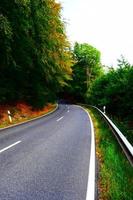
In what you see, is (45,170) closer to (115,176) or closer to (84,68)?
(115,176)

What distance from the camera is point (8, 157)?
862 centimetres

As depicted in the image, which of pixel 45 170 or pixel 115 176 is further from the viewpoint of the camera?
pixel 45 170

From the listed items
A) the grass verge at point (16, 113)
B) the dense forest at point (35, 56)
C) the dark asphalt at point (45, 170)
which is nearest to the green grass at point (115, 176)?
the dark asphalt at point (45, 170)

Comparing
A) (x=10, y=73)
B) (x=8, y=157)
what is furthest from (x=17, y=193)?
(x=10, y=73)

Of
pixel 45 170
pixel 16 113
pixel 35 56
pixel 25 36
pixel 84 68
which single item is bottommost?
pixel 45 170


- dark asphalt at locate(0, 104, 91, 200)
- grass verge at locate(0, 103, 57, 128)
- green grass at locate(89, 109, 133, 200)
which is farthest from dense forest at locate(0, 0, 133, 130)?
green grass at locate(89, 109, 133, 200)

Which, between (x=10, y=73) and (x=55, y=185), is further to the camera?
(x=10, y=73)

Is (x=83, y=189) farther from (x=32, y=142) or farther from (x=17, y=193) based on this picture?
(x=32, y=142)

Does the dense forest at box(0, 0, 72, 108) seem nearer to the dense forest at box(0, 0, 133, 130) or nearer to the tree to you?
the dense forest at box(0, 0, 133, 130)

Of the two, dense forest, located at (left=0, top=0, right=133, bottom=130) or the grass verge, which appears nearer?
dense forest, located at (left=0, top=0, right=133, bottom=130)

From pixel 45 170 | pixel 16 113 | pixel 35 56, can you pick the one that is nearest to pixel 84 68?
pixel 16 113

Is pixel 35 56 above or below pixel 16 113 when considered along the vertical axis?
above

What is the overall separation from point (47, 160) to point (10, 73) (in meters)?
17.7

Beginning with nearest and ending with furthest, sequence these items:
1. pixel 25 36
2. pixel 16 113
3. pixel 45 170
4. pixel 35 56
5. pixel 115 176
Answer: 1. pixel 115 176
2. pixel 45 170
3. pixel 25 36
4. pixel 35 56
5. pixel 16 113
